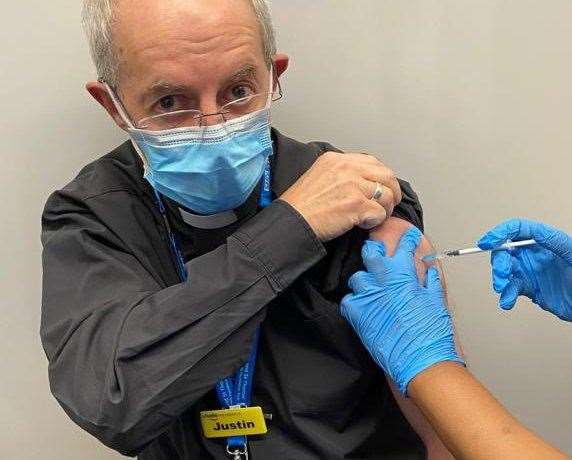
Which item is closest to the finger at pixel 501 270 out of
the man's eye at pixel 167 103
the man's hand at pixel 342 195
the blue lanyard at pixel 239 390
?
the man's hand at pixel 342 195

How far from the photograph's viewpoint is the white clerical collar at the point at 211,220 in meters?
1.35

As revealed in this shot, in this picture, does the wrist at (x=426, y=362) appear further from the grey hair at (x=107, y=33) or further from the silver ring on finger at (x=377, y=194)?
the grey hair at (x=107, y=33)

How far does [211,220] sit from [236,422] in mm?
404

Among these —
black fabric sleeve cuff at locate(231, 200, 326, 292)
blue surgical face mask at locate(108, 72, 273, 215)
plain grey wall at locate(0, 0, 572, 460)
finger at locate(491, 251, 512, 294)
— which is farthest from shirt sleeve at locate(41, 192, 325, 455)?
plain grey wall at locate(0, 0, 572, 460)

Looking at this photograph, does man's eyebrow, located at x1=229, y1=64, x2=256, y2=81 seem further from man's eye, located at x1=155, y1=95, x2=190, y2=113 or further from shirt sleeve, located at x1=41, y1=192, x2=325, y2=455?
shirt sleeve, located at x1=41, y1=192, x2=325, y2=455

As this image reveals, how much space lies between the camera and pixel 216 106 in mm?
1241

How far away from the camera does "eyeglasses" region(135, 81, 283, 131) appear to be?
1.25 meters

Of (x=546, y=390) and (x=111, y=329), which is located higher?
(x=111, y=329)

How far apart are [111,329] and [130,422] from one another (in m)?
0.16

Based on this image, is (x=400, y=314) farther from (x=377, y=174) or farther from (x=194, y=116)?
(x=194, y=116)

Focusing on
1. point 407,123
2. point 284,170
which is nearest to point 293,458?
point 284,170

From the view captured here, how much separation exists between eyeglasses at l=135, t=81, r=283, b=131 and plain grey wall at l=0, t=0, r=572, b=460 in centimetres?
40

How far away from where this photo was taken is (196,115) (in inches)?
49.2

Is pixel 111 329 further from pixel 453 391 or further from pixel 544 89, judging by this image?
pixel 544 89
